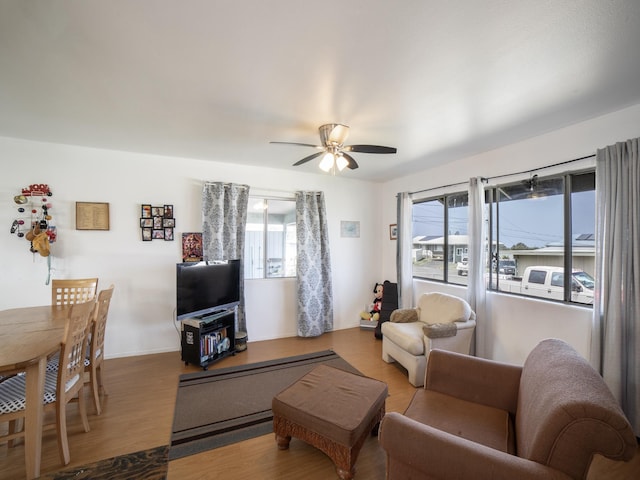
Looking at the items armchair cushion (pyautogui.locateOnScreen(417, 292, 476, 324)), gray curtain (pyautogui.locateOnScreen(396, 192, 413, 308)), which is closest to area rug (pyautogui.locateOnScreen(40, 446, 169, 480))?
armchair cushion (pyautogui.locateOnScreen(417, 292, 476, 324))

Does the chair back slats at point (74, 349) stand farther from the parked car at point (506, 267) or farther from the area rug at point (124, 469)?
the parked car at point (506, 267)

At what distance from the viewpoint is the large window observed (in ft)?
8.57

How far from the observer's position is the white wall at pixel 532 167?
2.37 m

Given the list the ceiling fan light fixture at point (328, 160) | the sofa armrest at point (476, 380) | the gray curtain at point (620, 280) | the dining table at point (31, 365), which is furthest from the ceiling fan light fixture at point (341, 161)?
the dining table at point (31, 365)

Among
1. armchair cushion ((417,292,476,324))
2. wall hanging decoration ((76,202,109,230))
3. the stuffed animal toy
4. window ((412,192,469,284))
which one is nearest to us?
armchair cushion ((417,292,476,324))

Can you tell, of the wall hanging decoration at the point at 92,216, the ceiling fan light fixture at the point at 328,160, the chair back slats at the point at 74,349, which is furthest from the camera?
the wall hanging decoration at the point at 92,216

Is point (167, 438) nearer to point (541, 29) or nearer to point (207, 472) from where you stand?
point (207, 472)

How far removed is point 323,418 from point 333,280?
3.00 meters

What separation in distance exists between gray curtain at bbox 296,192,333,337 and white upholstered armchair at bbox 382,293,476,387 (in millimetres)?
1213

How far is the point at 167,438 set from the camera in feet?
6.65

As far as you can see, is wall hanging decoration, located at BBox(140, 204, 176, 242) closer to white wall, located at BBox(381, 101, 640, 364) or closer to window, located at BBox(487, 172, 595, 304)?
white wall, located at BBox(381, 101, 640, 364)

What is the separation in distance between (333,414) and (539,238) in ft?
9.38

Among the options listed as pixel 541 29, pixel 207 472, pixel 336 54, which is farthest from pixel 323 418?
pixel 541 29

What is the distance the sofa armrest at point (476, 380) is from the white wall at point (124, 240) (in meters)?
2.74
